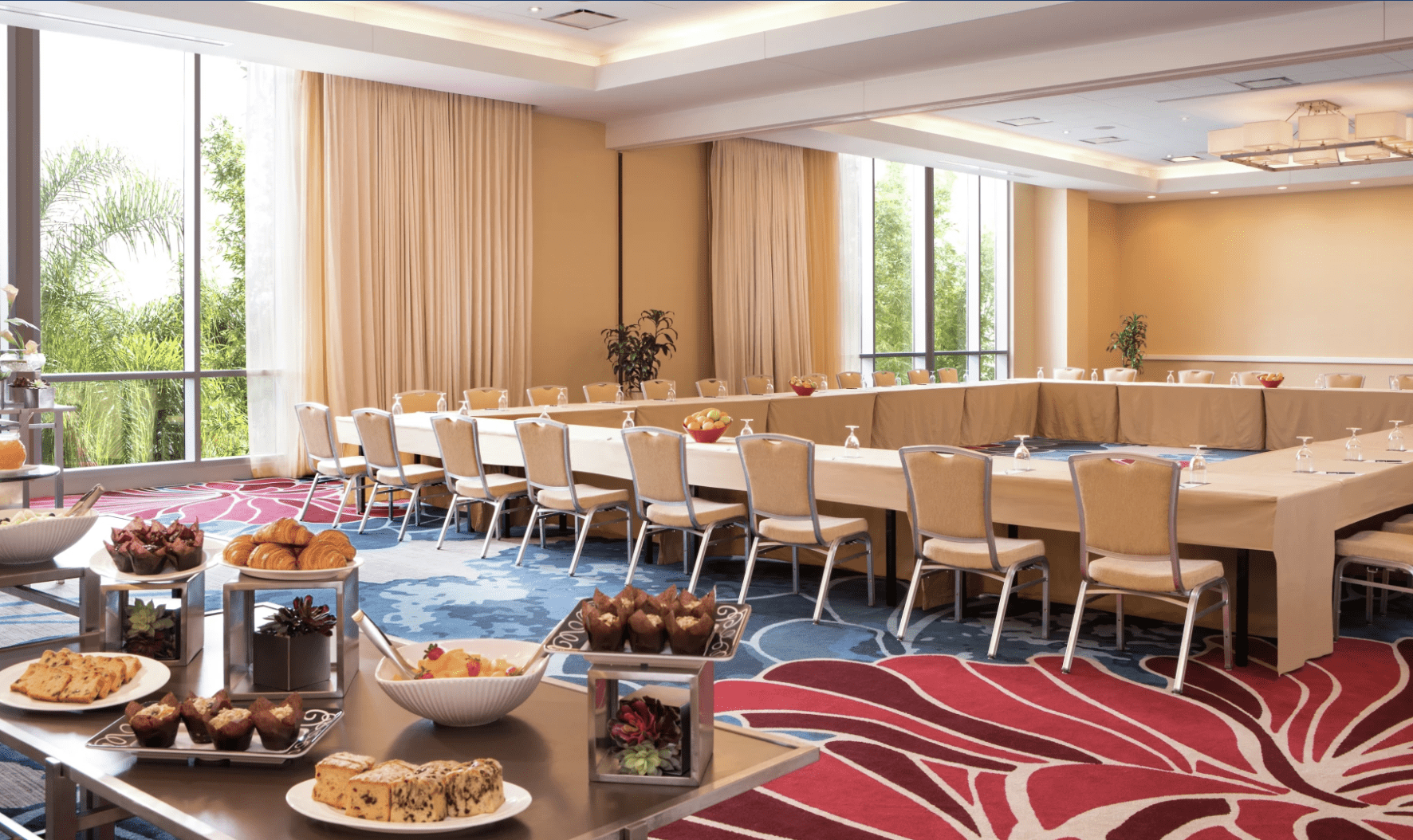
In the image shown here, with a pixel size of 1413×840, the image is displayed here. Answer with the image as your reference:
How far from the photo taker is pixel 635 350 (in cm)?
1249

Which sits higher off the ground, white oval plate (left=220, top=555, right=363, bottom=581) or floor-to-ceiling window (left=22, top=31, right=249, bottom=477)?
floor-to-ceiling window (left=22, top=31, right=249, bottom=477)

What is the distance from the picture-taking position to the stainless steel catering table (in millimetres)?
1615

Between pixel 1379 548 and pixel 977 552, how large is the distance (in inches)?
70.1

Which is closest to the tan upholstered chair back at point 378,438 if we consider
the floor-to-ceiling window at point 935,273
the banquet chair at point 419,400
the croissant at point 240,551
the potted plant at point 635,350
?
the banquet chair at point 419,400

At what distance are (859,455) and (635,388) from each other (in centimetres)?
660

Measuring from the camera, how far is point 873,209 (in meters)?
16.2

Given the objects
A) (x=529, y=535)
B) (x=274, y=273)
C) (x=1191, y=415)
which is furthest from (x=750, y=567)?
(x=1191, y=415)

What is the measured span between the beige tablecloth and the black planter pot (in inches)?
470

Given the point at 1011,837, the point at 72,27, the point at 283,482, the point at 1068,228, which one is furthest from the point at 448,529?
the point at 1068,228

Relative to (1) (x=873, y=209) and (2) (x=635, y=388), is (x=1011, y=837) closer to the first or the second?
(2) (x=635, y=388)

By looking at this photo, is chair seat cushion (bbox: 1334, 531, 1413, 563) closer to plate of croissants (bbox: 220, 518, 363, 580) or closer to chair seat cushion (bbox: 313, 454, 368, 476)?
plate of croissants (bbox: 220, 518, 363, 580)

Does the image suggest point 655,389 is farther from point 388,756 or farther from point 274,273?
point 388,756

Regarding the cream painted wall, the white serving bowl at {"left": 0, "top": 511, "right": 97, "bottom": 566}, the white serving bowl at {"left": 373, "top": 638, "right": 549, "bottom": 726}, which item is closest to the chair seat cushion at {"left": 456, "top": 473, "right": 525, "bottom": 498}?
the white serving bowl at {"left": 0, "top": 511, "right": 97, "bottom": 566}

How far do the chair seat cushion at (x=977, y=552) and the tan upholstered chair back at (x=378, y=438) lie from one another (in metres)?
3.89
